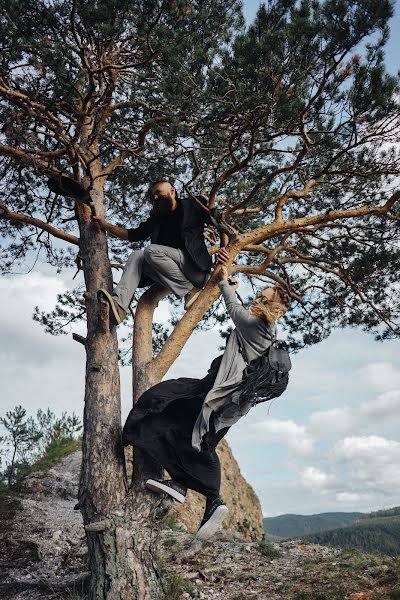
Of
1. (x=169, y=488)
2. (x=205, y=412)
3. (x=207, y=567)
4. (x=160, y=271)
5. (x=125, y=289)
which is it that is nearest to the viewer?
(x=205, y=412)

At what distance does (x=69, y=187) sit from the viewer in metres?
6.21

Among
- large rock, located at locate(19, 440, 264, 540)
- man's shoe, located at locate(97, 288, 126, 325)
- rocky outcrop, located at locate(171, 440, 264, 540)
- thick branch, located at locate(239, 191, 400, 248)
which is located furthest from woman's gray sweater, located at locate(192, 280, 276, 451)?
rocky outcrop, located at locate(171, 440, 264, 540)

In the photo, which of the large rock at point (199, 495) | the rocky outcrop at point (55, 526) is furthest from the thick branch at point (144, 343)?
the large rock at point (199, 495)

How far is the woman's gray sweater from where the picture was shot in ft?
14.6

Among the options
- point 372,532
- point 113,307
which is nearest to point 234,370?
point 113,307

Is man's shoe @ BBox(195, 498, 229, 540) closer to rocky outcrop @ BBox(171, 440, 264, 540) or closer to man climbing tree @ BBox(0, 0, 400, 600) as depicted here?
man climbing tree @ BBox(0, 0, 400, 600)

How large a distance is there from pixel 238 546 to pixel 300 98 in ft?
18.8

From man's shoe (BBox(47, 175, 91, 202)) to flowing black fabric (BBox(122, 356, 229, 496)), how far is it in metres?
2.51

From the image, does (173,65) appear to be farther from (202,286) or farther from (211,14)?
(202,286)

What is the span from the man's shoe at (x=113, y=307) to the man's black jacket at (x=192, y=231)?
2.78 ft

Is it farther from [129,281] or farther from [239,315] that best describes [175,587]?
[129,281]

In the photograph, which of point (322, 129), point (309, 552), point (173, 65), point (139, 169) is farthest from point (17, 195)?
point (309, 552)

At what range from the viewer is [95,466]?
197 inches

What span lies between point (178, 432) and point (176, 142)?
3202 mm
